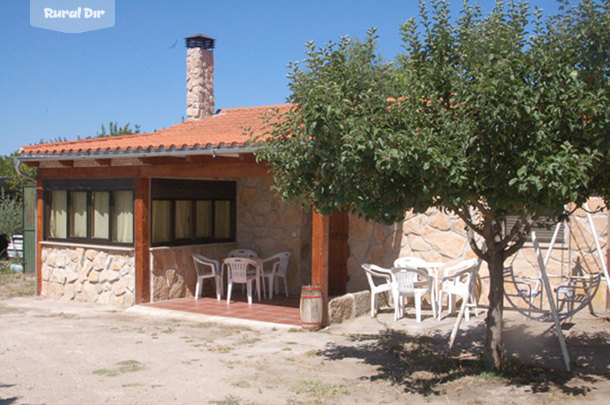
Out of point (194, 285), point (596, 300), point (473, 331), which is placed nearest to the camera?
point (473, 331)

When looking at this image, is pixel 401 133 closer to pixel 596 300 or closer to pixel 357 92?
pixel 357 92

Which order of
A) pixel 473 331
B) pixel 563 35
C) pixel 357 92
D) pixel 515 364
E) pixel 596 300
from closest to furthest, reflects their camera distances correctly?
1. pixel 563 35
2. pixel 357 92
3. pixel 515 364
4. pixel 473 331
5. pixel 596 300

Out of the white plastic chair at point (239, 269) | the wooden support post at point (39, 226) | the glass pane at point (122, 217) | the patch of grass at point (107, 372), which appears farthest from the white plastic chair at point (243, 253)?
the patch of grass at point (107, 372)

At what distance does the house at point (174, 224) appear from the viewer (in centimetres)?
1035

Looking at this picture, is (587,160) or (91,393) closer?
(587,160)

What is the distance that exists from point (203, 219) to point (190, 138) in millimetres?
2141

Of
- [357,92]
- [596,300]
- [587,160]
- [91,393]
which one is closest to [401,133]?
[357,92]

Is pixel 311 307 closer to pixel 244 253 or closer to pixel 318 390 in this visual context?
pixel 318 390

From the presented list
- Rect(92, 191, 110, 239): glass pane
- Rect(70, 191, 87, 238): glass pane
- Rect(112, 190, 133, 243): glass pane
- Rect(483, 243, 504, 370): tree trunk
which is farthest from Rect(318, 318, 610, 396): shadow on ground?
Rect(70, 191, 87, 238): glass pane

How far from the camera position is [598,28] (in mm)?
4895

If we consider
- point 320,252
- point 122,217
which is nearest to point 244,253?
point 122,217

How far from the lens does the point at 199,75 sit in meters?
14.3

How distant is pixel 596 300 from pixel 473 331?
2.14 m

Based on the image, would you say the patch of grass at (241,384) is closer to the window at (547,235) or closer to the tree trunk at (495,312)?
the tree trunk at (495,312)
